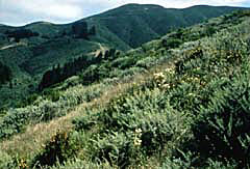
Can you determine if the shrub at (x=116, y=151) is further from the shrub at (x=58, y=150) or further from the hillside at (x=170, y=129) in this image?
the shrub at (x=58, y=150)

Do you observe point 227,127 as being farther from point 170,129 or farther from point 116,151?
point 116,151

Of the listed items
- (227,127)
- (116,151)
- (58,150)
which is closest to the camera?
(227,127)

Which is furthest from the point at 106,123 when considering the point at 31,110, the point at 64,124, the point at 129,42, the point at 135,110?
the point at 129,42

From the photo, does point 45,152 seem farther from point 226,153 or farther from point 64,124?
point 226,153

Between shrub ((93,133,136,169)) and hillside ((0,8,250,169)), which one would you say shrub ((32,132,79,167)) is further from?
shrub ((93,133,136,169))

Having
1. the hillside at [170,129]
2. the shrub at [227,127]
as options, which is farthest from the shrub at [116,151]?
the shrub at [227,127]

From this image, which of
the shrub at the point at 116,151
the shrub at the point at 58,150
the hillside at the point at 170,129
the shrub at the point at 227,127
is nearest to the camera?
the shrub at the point at 227,127

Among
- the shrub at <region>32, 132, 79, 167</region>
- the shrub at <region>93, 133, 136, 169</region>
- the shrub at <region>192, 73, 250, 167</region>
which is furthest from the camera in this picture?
the shrub at <region>32, 132, 79, 167</region>

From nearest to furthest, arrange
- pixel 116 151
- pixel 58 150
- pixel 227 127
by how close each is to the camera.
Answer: pixel 227 127 < pixel 116 151 < pixel 58 150

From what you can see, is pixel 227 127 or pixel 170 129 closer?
pixel 227 127

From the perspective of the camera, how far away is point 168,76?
882 centimetres

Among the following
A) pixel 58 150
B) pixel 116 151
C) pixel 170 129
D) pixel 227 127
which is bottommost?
pixel 58 150

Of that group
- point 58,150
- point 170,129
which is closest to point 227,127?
point 170,129

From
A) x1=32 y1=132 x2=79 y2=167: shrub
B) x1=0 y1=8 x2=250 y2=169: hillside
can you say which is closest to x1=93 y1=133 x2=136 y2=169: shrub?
x1=0 y1=8 x2=250 y2=169: hillside
